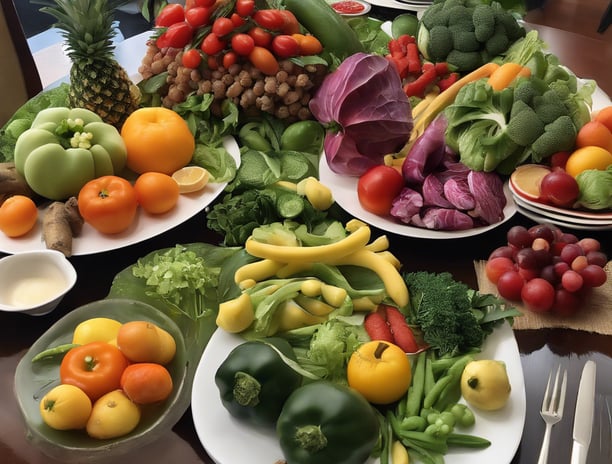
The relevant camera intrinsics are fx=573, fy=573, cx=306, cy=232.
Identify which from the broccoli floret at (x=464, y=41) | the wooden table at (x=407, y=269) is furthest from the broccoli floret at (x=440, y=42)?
the wooden table at (x=407, y=269)

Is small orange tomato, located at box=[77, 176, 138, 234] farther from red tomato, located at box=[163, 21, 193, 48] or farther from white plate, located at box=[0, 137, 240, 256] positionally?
red tomato, located at box=[163, 21, 193, 48]

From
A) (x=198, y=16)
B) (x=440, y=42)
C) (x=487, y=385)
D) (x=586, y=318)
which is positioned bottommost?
(x=586, y=318)

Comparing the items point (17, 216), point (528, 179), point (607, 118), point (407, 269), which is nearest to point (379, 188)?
point (407, 269)

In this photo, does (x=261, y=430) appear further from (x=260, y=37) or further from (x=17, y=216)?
(x=260, y=37)

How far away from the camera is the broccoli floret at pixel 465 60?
1785mm

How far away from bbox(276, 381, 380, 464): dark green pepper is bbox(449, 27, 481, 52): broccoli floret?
4.41 ft

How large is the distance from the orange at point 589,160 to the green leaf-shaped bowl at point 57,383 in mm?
898

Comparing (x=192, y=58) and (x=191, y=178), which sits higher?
(x=192, y=58)

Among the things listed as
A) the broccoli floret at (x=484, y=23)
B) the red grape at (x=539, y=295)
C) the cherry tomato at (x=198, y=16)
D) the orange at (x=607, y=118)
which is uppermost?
the cherry tomato at (x=198, y=16)

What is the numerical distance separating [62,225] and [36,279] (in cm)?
14

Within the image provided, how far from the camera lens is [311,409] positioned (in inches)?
30.0

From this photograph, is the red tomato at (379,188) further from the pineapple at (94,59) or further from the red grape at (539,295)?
the pineapple at (94,59)

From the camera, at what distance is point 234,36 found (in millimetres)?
1518

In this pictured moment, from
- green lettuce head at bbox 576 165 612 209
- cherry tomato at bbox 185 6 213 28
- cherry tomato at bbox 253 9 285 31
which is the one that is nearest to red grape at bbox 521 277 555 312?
green lettuce head at bbox 576 165 612 209
